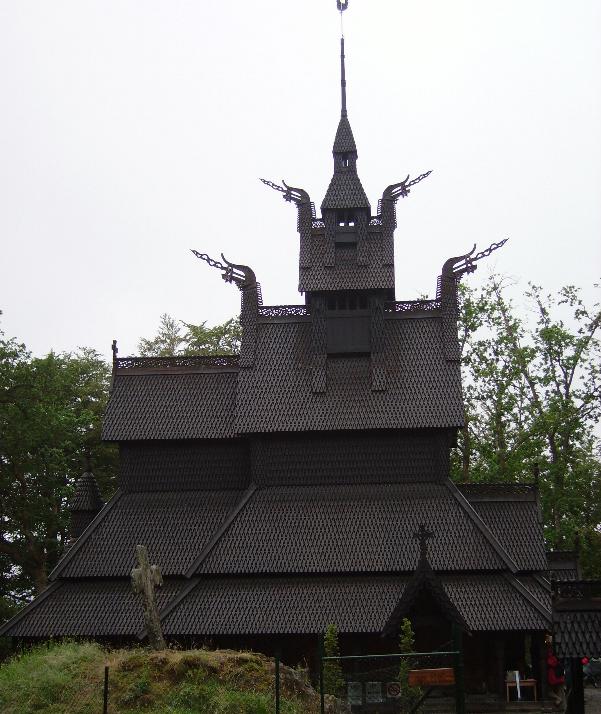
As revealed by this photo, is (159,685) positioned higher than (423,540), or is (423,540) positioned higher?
(423,540)

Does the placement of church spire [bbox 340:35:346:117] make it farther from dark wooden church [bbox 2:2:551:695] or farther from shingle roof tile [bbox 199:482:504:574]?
shingle roof tile [bbox 199:482:504:574]

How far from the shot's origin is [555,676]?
2445 cm

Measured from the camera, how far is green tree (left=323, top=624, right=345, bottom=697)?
19002 millimetres

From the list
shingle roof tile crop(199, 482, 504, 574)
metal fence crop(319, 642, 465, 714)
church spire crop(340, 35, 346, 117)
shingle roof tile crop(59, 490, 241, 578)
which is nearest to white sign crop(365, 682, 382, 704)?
metal fence crop(319, 642, 465, 714)

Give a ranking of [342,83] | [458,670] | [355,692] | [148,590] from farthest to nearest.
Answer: [342,83]
[148,590]
[355,692]
[458,670]

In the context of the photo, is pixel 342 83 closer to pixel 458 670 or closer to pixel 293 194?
A: pixel 293 194

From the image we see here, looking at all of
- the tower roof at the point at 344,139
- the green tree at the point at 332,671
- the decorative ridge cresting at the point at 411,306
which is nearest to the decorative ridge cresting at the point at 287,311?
the decorative ridge cresting at the point at 411,306

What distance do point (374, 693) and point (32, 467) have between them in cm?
2116

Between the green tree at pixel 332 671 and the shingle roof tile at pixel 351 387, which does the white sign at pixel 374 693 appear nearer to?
the green tree at pixel 332 671

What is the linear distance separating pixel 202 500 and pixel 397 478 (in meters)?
5.62

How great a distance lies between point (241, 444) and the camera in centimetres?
2803

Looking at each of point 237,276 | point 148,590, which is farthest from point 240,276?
point 148,590

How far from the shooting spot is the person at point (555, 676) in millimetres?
24130

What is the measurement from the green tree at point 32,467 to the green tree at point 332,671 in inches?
589
